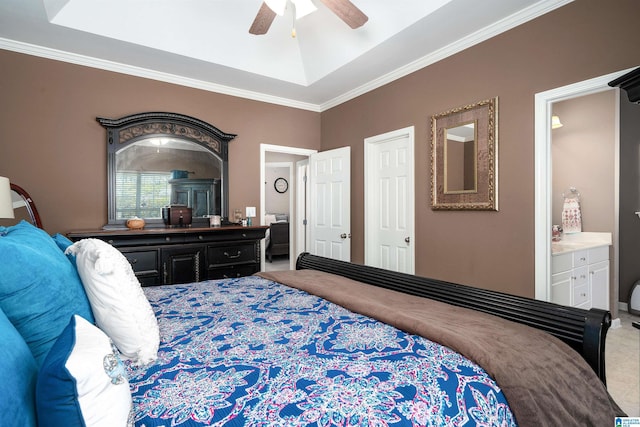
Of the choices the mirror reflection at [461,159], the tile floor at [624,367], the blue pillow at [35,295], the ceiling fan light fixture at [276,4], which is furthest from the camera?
the mirror reflection at [461,159]

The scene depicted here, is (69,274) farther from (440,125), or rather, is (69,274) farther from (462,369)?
(440,125)

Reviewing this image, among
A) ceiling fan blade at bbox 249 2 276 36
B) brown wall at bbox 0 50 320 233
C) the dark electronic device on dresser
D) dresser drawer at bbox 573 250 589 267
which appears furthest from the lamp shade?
dresser drawer at bbox 573 250 589 267

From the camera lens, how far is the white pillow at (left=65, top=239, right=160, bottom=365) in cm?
108

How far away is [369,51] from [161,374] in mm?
3255

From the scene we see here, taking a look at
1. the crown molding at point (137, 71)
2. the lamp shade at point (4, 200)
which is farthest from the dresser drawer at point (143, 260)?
the crown molding at point (137, 71)

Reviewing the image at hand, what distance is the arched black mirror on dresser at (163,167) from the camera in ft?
11.9

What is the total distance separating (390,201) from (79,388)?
3665 mm

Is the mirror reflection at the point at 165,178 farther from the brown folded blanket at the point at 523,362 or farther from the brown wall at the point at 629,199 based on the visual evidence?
the brown wall at the point at 629,199

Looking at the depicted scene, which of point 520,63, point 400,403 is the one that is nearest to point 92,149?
point 400,403

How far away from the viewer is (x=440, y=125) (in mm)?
3377

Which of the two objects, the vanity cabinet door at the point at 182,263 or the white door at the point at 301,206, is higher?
the white door at the point at 301,206

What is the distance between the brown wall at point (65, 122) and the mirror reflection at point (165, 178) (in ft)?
0.66

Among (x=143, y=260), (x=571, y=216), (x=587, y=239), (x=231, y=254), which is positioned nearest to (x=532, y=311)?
(x=231, y=254)

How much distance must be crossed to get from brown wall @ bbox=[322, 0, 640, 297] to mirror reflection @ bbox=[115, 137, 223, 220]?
2290mm
